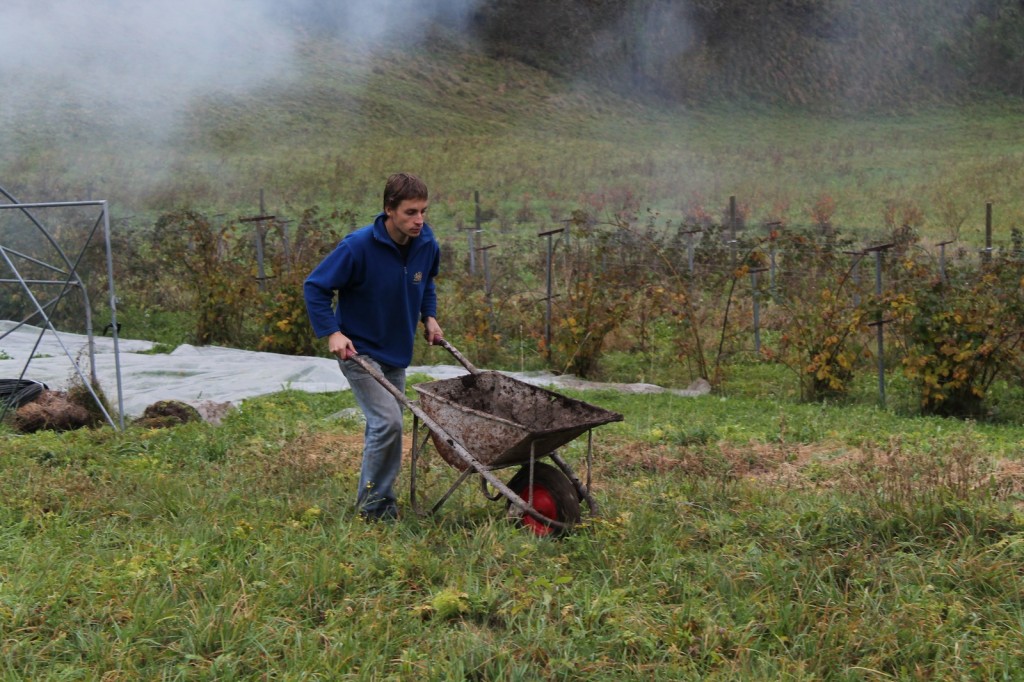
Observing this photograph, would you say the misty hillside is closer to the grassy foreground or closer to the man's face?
the grassy foreground

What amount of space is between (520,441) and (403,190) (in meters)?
1.23

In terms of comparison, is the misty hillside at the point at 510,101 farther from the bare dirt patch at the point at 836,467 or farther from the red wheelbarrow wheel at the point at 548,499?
the red wheelbarrow wheel at the point at 548,499

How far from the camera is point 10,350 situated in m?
10.5

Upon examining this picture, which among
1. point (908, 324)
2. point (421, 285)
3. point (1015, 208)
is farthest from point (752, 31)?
point (421, 285)

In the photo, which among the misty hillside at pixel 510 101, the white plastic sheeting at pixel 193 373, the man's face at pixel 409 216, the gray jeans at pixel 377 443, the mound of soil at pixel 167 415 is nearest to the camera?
the man's face at pixel 409 216

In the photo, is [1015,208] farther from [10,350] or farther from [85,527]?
[85,527]

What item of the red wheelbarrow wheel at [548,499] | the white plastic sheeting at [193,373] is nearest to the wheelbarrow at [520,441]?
the red wheelbarrow wheel at [548,499]

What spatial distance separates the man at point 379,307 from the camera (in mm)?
4664

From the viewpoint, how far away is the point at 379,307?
4.83 metres

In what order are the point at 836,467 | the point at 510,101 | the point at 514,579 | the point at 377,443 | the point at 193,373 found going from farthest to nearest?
the point at 510,101
the point at 193,373
the point at 836,467
the point at 377,443
the point at 514,579

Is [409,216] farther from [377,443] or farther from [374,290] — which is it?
[377,443]

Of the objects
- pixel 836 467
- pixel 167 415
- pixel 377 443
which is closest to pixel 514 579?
pixel 377 443

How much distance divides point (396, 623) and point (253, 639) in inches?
18.9

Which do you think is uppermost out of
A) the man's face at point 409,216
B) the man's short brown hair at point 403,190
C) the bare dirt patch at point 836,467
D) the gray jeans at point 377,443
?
the man's short brown hair at point 403,190
